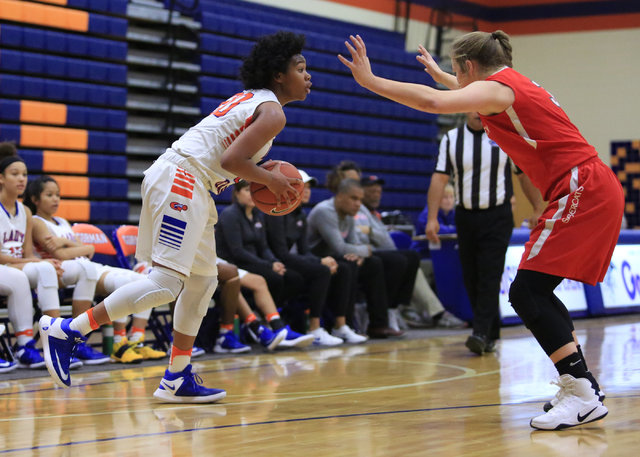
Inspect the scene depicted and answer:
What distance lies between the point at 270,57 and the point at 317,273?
3.15m

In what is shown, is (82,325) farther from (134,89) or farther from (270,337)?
(134,89)

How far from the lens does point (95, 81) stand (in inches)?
394

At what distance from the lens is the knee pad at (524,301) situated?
3.38m

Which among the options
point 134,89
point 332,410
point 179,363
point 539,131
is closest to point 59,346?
point 179,363

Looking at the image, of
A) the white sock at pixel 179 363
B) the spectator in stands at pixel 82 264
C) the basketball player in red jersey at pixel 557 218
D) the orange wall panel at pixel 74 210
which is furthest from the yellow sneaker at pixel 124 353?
the orange wall panel at pixel 74 210

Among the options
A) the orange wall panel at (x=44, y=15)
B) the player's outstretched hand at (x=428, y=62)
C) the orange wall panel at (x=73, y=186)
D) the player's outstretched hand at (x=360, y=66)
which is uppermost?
the orange wall panel at (x=44, y=15)

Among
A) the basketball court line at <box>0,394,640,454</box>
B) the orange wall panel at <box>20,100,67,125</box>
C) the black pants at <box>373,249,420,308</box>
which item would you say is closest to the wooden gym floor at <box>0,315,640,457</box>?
the basketball court line at <box>0,394,640,454</box>

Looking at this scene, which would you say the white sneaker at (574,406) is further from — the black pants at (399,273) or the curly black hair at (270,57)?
the black pants at (399,273)

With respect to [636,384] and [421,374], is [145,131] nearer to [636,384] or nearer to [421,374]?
[421,374]

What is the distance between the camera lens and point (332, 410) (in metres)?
3.84

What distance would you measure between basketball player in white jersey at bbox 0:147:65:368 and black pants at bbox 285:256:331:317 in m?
2.09

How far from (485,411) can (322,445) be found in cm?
100

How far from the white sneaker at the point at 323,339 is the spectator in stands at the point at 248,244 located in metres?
0.32

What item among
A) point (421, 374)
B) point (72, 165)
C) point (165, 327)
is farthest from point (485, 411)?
point (72, 165)
